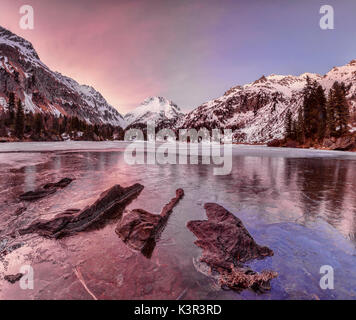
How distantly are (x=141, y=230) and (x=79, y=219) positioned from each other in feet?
8.76

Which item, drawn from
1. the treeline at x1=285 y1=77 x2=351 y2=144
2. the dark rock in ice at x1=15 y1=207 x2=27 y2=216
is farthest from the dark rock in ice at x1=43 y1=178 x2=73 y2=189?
the treeline at x1=285 y1=77 x2=351 y2=144

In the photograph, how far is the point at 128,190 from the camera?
1130 cm

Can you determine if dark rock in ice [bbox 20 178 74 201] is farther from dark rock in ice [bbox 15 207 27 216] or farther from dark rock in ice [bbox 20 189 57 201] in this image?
dark rock in ice [bbox 15 207 27 216]

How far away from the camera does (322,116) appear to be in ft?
252

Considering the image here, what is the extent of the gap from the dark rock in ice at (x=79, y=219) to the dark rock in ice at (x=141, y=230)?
4.94ft

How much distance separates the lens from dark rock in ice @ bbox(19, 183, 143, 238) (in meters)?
6.50

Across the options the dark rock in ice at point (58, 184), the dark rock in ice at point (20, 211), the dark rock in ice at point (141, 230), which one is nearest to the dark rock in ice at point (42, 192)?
the dark rock in ice at point (58, 184)

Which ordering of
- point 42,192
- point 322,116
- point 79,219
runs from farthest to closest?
point 322,116, point 42,192, point 79,219

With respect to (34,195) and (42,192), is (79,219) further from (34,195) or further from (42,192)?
(42,192)

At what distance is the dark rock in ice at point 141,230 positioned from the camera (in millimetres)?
5828

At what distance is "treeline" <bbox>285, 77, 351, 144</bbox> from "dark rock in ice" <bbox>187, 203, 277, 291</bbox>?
80.2 meters

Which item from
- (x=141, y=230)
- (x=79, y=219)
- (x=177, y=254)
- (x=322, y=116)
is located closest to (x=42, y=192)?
(x=79, y=219)

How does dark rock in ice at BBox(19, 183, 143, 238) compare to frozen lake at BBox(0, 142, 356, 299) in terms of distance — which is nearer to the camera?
frozen lake at BBox(0, 142, 356, 299)

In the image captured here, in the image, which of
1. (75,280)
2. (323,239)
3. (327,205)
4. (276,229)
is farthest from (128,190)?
(327,205)
